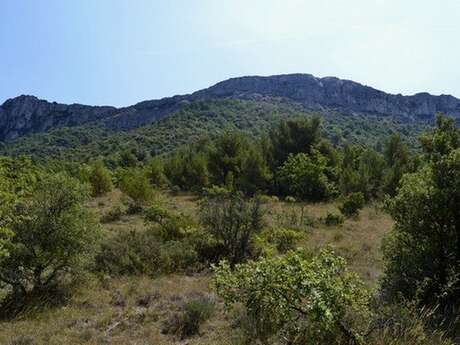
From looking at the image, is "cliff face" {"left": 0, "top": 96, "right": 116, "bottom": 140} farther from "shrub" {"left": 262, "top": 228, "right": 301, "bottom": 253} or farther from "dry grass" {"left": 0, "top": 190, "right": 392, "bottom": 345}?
"dry grass" {"left": 0, "top": 190, "right": 392, "bottom": 345}

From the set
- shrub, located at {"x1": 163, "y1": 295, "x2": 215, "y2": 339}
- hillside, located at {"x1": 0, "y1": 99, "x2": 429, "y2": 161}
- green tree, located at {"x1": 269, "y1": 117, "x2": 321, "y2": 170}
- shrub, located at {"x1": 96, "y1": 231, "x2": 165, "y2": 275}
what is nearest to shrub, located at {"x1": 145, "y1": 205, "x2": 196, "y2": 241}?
shrub, located at {"x1": 96, "y1": 231, "x2": 165, "y2": 275}

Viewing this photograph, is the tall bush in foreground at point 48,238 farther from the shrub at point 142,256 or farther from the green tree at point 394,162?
the green tree at point 394,162

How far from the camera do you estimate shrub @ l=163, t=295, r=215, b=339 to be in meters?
7.13

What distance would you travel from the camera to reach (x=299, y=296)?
404cm

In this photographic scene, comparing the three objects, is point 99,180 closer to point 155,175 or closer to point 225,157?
point 155,175

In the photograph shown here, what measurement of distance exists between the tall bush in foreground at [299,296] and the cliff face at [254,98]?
105506mm

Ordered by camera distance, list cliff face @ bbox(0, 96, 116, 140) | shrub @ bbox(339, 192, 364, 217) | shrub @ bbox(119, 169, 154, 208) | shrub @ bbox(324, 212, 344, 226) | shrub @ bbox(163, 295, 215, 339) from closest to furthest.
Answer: shrub @ bbox(163, 295, 215, 339), shrub @ bbox(324, 212, 344, 226), shrub @ bbox(339, 192, 364, 217), shrub @ bbox(119, 169, 154, 208), cliff face @ bbox(0, 96, 116, 140)

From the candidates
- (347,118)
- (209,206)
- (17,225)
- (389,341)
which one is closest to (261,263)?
(389,341)

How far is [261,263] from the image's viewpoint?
4297mm

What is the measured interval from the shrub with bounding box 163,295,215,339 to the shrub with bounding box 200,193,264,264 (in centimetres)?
400

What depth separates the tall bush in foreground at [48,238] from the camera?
855 centimetres

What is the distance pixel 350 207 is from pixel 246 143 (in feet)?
48.2

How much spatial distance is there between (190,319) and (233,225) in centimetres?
527

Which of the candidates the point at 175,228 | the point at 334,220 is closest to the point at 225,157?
the point at 334,220
